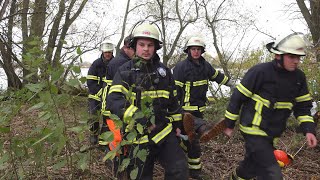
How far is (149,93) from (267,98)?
47.3 inches

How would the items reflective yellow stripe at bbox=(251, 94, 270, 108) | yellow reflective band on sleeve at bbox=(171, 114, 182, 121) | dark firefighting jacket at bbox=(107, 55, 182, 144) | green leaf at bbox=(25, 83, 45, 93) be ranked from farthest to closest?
yellow reflective band on sleeve at bbox=(171, 114, 182, 121), reflective yellow stripe at bbox=(251, 94, 270, 108), dark firefighting jacket at bbox=(107, 55, 182, 144), green leaf at bbox=(25, 83, 45, 93)

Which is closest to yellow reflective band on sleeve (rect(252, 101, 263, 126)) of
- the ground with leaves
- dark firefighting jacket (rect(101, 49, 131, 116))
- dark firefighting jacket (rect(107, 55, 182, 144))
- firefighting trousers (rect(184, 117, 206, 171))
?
dark firefighting jacket (rect(107, 55, 182, 144))

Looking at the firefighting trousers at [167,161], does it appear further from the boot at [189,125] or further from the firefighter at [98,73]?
the firefighter at [98,73]

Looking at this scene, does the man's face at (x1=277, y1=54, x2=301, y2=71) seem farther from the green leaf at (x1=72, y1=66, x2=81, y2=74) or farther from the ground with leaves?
the green leaf at (x1=72, y1=66, x2=81, y2=74)

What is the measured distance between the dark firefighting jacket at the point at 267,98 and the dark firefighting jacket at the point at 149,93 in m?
0.66

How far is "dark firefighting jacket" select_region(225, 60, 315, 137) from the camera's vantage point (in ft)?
11.8

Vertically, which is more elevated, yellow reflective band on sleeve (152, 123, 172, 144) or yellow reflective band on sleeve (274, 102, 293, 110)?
yellow reflective band on sleeve (274, 102, 293, 110)

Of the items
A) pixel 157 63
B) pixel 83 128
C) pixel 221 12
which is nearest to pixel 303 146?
pixel 157 63

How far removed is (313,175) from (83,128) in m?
3.51

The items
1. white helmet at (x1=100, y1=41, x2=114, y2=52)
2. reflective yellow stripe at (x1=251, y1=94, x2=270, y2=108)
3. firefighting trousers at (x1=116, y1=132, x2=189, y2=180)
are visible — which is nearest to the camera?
firefighting trousers at (x1=116, y1=132, x2=189, y2=180)

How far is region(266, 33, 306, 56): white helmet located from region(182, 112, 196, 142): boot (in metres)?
1.11

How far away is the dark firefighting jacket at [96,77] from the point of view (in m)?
6.57

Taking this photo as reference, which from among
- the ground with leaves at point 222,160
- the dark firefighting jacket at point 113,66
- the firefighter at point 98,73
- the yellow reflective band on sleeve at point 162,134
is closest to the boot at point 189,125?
the yellow reflective band on sleeve at point 162,134

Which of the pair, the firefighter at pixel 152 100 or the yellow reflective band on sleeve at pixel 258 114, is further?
the yellow reflective band on sleeve at pixel 258 114
